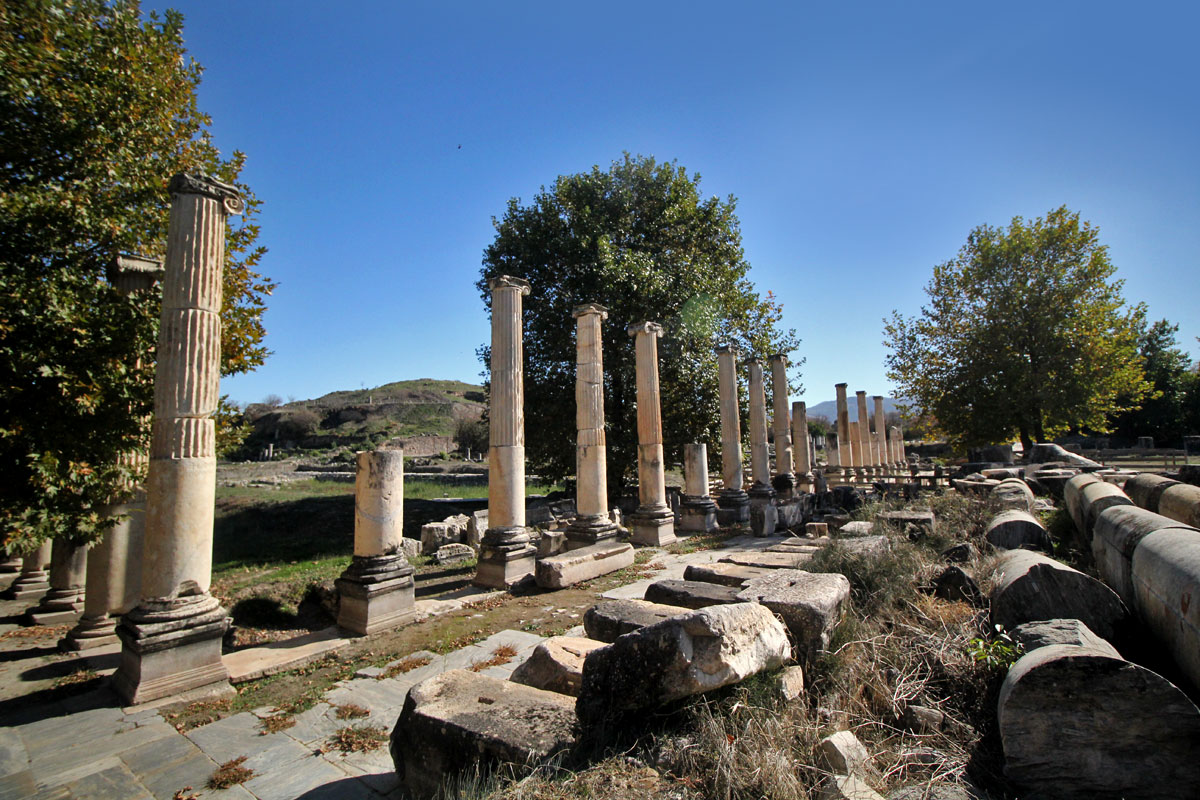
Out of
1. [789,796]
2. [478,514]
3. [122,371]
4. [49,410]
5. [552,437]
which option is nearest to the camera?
[789,796]

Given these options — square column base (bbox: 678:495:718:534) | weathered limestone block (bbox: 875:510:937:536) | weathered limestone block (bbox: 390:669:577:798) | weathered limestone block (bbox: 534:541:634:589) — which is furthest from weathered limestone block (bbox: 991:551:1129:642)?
square column base (bbox: 678:495:718:534)

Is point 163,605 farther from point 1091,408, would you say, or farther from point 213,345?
point 1091,408

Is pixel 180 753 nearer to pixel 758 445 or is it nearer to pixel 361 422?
pixel 758 445

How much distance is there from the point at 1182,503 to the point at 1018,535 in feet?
4.64

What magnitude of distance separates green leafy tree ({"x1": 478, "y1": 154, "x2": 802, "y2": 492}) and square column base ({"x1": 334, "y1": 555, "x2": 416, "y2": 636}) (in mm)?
10691

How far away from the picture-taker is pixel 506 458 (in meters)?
9.90

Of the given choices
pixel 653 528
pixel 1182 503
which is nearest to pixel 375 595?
pixel 653 528

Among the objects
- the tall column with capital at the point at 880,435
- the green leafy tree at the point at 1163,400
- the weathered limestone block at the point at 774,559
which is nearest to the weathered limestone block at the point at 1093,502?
the weathered limestone block at the point at 774,559

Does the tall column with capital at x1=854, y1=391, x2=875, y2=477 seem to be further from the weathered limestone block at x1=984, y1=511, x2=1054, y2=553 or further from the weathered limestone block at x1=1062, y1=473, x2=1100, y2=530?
the weathered limestone block at x1=984, y1=511, x2=1054, y2=553

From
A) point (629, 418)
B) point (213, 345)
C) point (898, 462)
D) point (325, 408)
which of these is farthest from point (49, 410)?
point (325, 408)

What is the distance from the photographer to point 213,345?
6.22 m

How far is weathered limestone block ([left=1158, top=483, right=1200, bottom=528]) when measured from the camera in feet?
17.8

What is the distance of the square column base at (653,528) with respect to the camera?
41.2 ft

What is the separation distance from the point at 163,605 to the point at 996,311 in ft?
92.1
